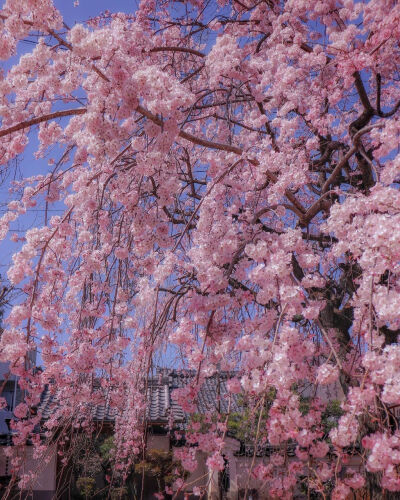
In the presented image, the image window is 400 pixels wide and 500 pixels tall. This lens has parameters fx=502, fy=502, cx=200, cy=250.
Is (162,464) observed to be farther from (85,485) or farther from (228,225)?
(228,225)

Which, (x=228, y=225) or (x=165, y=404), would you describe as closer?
(x=228, y=225)

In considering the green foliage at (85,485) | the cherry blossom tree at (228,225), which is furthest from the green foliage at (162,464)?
the cherry blossom tree at (228,225)

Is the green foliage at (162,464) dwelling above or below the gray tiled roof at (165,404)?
below

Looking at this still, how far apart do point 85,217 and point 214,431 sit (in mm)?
2164

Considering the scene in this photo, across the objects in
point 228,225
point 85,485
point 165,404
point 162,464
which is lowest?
point 85,485

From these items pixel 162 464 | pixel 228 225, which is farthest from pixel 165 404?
pixel 228 225

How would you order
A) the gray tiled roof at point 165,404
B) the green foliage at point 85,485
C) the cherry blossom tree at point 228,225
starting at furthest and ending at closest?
the gray tiled roof at point 165,404, the green foliage at point 85,485, the cherry blossom tree at point 228,225

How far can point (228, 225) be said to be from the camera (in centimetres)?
373

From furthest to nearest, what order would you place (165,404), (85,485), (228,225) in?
(165,404) < (85,485) < (228,225)

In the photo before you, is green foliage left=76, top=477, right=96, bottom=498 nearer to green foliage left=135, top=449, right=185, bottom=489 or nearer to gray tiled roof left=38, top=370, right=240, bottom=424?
green foliage left=135, top=449, right=185, bottom=489

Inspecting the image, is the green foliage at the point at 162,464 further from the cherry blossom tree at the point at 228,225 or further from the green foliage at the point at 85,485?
the cherry blossom tree at the point at 228,225

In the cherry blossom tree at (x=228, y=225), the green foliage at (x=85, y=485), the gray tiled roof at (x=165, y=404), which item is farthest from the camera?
the gray tiled roof at (x=165, y=404)

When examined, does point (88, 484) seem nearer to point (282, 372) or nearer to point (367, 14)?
point (282, 372)

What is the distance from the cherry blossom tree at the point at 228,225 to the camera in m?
2.61
